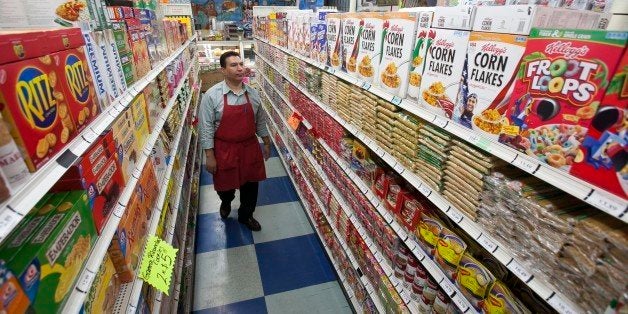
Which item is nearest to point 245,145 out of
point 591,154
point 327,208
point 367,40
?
point 327,208

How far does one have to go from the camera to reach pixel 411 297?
1856 millimetres

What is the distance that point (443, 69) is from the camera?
134 centimetres

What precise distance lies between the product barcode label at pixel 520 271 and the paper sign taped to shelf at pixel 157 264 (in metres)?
1.42

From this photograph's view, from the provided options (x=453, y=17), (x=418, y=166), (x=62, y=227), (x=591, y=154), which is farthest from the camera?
(x=418, y=166)

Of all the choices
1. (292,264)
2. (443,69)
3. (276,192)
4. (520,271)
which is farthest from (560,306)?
(276,192)

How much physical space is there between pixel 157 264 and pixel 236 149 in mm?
1701

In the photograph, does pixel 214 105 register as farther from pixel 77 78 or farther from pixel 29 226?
pixel 29 226

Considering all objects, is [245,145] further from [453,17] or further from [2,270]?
[2,270]

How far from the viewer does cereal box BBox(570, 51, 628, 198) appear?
770mm

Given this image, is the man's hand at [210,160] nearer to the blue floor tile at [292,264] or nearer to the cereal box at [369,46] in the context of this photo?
the blue floor tile at [292,264]

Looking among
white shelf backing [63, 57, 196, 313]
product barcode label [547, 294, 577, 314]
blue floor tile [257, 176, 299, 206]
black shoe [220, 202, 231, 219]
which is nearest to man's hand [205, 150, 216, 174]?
black shoe [220, 202, 231, 219]

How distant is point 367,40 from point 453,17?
683 millimetres

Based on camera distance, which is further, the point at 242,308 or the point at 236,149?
the point at 236,149

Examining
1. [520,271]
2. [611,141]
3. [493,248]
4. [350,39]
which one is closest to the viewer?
[611,141]
